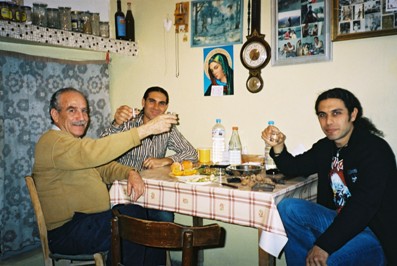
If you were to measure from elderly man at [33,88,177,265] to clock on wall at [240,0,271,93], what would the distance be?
1.07m

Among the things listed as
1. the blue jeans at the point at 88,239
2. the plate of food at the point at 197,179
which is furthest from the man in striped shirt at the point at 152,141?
the blue jeans at the point at 88,239

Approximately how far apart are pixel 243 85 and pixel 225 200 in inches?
53.2

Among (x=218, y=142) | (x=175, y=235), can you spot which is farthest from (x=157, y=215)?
(x=175, y=235)

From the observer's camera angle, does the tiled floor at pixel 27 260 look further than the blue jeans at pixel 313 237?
Yes

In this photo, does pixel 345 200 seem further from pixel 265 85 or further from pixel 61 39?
pixel 61 39

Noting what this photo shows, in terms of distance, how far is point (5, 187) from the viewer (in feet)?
9.20

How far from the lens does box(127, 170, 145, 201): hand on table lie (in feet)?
6.95

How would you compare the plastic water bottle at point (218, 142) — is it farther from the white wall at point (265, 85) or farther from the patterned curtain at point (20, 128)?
the patterned curtain at point (20, 128)

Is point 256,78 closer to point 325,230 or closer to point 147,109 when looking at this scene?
A: point 147,109

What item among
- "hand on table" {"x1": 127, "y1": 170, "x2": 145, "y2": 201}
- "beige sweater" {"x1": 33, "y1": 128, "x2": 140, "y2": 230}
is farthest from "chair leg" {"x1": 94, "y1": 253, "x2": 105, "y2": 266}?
"hand on table" {"x1": 127, "y1": 170, "x2": 145, "y2": 201}

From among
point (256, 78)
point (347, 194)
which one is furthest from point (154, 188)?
point (256, 78)

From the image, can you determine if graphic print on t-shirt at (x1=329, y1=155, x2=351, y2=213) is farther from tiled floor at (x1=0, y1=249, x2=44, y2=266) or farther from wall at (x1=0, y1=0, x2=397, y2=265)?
tiled floor at (x1=0, y1=249, x2=44, y2=266)

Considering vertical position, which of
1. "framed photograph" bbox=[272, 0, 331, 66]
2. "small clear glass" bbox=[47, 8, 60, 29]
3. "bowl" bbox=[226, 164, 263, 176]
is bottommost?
"bowl" bbox=[226, 164, 263, 176]

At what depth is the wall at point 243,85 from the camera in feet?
7.90
